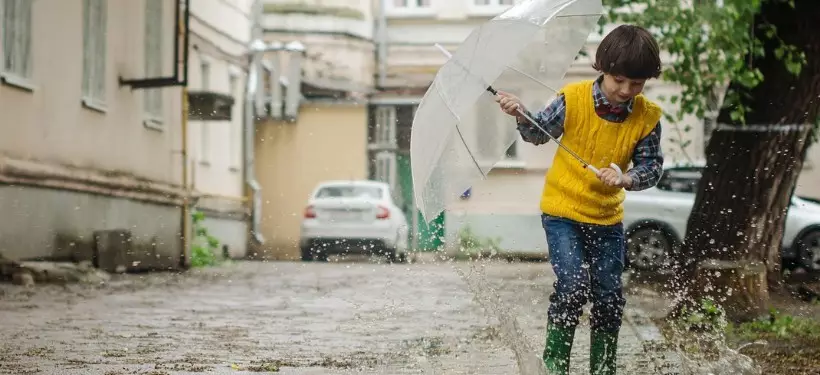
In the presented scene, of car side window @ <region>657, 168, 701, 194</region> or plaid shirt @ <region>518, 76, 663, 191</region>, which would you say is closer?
plaid shirt @ <region>518, 76, 663, 191</region>

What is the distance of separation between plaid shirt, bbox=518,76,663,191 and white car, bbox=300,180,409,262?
19324mm

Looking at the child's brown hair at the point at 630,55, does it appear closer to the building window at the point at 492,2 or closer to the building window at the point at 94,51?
the building window at the point at 94,51

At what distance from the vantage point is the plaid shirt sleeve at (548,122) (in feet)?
18.5

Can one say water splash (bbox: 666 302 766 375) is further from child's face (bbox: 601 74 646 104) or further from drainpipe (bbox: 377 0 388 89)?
drainpipe (bbox: 377 0 388 89)

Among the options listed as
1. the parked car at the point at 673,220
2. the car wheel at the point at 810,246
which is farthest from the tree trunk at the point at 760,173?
the car wheel at the point at 810,246

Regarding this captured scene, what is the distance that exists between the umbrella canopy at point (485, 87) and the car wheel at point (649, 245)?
13.6m

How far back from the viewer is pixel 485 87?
5.79m

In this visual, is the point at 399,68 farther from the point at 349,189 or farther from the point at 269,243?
the point at 349,189

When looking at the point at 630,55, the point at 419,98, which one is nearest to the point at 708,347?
the point at 630,55

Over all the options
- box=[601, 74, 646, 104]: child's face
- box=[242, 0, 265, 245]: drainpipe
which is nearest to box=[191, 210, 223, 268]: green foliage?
box=[242, 0, 265, 245]: drainpipe

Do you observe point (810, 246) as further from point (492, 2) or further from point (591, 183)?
point (591, 183)

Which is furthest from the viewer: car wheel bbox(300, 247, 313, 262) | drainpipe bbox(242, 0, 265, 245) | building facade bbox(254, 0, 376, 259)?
building facade bbox(254, 0, 376, 259)

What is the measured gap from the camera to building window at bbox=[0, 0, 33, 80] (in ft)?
50.2

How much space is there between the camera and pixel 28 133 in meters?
16.0
